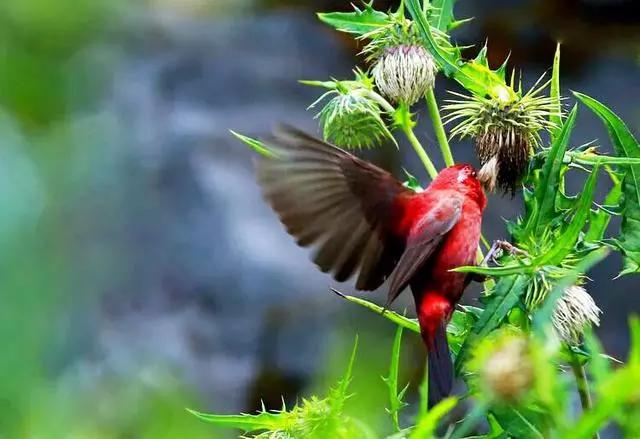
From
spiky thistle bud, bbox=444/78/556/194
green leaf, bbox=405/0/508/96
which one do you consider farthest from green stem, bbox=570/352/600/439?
green leaf, bbox=405/0/508/96

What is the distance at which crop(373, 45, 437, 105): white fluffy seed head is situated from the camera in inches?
49.0

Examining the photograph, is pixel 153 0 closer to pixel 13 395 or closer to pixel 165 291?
pixel 165 291

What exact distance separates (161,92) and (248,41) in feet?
1.93

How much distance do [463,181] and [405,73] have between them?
0.53 ft

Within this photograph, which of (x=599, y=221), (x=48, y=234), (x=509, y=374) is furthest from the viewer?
(x=599, y=221)

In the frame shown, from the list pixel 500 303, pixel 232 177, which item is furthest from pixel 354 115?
pixel 232 177

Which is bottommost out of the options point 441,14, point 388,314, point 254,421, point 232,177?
point 232,177

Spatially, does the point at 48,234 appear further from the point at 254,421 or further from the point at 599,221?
the point at 599,221

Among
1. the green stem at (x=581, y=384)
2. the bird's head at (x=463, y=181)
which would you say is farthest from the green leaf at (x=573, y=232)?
the bird's head at (x=463, y=181)

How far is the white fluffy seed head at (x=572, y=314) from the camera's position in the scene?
1046 mm

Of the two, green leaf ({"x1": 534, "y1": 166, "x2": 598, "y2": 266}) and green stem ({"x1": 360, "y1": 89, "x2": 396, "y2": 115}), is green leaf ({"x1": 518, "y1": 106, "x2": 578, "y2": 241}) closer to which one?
green leaf ({"x1": 534, "y1": 166, "x2": 598, "y2": 266})

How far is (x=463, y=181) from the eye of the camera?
123 cm

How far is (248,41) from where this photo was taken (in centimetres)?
525

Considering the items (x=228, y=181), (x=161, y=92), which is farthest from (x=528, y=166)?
(x=161, y=92)
